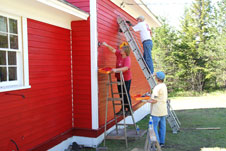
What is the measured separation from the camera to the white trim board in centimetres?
418

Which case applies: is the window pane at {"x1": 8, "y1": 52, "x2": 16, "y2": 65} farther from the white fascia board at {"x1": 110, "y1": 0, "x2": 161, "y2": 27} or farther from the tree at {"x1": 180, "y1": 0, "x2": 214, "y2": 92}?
the tree at {"x1": 180, "y1": 0, "x2": 214, "y2": 92}

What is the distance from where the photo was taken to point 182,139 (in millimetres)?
6461

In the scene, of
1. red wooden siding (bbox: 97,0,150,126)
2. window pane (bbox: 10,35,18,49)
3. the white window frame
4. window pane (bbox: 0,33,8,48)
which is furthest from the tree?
window pane (bbox: 0,33,8,48)

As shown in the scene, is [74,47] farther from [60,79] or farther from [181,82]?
[181,82]

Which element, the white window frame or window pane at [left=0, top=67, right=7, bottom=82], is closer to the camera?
window pane at [left=0, top=67, right=7, bottom=82]

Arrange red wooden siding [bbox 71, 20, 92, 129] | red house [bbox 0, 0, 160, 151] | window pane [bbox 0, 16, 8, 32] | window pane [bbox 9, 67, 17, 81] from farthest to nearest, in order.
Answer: red wooden siding [bbox 71, 20, 92, 129] < window pane [bbox 9, 67, 17, 81] < red house [bbox 0, 0, 160, 151] < window pane [bbox 0, 16, 8, 32]

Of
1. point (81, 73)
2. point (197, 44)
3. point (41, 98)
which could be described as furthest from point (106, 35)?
point (197, 44)

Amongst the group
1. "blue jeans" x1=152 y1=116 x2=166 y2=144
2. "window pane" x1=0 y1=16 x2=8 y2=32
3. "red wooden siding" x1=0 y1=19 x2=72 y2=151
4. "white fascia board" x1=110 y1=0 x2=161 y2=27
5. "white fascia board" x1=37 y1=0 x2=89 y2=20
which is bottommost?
"blue jeans" x1=152 y1=116 x2=166 y2=144

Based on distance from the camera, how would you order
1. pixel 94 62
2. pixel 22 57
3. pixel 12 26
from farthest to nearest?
1. pixel 94 62
2. pixel 22 57
3. pixel 12 26

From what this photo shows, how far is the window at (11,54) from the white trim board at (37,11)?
0.48ft

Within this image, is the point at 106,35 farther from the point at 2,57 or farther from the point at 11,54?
the point at 2,57

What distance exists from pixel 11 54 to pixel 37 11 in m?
1.16

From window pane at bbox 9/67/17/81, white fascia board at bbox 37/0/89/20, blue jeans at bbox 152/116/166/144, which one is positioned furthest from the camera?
blue jeans at bbox 152/116/166/144

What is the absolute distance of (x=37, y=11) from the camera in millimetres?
4879
